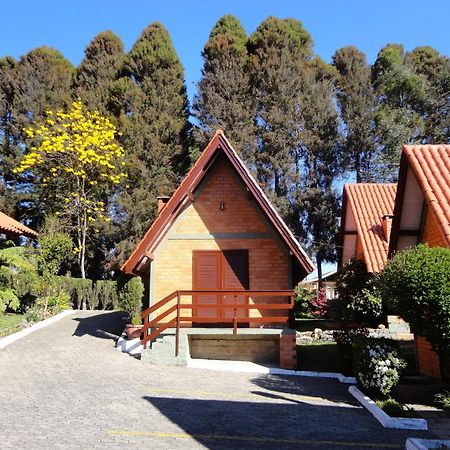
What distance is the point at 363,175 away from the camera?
1304 inches

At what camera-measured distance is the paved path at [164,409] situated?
20.7 ft

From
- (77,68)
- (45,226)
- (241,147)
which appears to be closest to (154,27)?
(77,68)

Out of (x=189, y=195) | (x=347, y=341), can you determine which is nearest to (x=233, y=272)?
(x=189, y=195)

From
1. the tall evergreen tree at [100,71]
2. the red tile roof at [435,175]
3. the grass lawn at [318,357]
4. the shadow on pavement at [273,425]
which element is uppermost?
the tall evergreen tree at [100,71]

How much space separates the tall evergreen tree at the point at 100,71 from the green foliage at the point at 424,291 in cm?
3119

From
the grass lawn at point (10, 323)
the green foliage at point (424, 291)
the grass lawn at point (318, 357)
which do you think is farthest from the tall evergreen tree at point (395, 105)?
the green foliage at point (424, 291)

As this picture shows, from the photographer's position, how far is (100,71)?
37.0 meters

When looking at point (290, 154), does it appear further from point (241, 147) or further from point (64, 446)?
point (64, 446)

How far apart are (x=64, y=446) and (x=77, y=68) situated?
3846 cm

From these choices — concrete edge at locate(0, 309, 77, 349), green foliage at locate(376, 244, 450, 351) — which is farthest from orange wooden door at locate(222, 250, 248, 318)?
concrete edge at locate(0, 309, 77, 349)

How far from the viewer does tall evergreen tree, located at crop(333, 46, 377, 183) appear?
109ft

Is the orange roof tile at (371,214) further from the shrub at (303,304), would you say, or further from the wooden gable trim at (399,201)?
the shrub at (303,304)

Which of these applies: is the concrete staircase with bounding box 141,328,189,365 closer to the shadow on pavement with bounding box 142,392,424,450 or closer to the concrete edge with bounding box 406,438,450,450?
the shadow on pavement with bounding box 142,392,424,450

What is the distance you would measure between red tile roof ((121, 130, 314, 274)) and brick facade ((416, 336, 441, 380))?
359 centimetres
